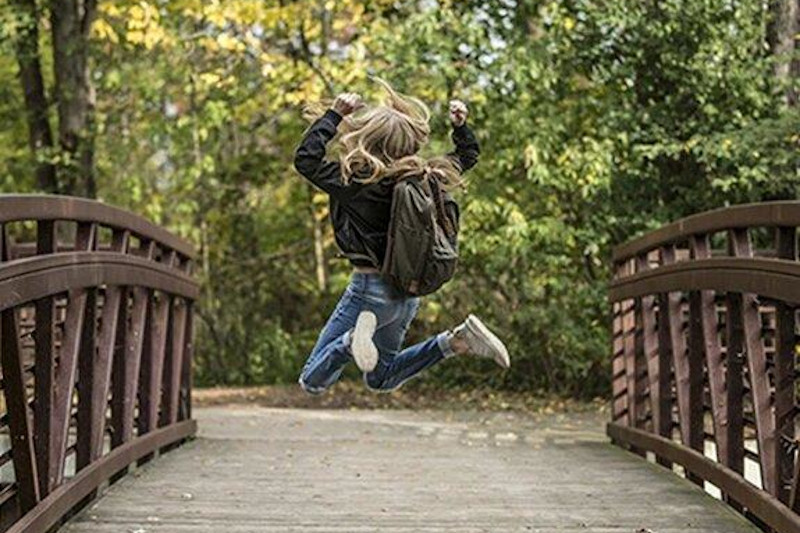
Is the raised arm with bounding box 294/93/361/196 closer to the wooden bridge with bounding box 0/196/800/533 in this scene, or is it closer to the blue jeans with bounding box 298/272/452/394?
the blue jeans with bounding box 298/272/452/394

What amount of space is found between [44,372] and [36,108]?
496 inches

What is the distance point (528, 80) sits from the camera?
14547 millimetres

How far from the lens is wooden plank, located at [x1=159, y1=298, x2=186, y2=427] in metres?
9.09

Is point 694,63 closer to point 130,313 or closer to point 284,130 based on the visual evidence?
point 284,130

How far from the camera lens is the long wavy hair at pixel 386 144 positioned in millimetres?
6273

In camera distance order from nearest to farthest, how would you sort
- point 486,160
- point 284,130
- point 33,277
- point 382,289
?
1. point 33,277
2. point 382,289
3. point 486,160
4. point 284,130

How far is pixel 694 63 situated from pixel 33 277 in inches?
388

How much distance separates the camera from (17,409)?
5.11 m

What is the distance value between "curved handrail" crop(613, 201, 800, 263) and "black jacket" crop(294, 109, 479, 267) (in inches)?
47.1

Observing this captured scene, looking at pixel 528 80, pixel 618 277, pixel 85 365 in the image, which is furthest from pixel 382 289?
pixel 528 80

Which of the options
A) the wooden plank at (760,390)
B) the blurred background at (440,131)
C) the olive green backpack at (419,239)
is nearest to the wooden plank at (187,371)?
the olive green backpack at (419,239)

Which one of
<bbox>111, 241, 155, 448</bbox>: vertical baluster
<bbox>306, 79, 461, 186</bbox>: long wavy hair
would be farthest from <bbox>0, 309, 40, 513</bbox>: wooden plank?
<bbox>111, 241, 155, 448</bbox>: vertical baluster

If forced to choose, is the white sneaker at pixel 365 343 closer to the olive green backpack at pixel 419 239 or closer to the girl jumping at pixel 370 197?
the girl jumping at pixel 370 197

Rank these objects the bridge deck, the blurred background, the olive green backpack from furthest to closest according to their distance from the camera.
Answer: the blurred background < the olive green backpack < the bridge deck
